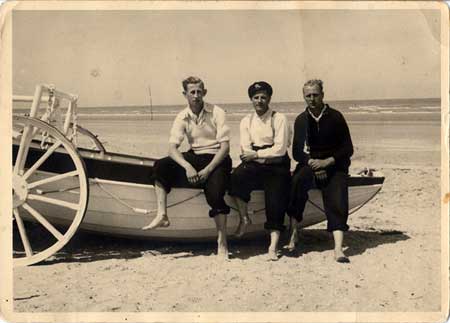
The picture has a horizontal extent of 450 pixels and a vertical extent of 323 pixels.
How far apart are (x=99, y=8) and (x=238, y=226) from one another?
1592 mm

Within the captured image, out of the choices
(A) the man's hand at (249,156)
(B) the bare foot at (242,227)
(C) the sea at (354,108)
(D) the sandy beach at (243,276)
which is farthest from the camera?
(C) the sea at (354,108)

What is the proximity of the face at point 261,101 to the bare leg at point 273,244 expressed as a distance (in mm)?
700

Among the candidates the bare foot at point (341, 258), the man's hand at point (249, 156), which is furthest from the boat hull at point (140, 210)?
the bare foot at point (341, 258)

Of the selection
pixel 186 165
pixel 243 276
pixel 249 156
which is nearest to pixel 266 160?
pixel 249 156

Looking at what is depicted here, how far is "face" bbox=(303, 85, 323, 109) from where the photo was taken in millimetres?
2857

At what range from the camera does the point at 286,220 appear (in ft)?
10.2

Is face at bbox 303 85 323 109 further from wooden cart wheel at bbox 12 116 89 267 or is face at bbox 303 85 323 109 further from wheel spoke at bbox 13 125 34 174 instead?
wheel spoke at bbox 13 125 34 174

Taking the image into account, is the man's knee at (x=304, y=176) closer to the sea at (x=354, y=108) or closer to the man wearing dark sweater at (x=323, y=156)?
the man wearing dark sweater at (x=323, y=156)

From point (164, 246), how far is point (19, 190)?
934mm

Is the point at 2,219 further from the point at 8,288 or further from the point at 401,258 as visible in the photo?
the point at 401,258

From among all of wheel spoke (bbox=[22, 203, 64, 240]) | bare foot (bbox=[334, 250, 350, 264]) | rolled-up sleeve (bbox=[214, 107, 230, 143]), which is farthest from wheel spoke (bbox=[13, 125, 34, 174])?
bare foot (bbox=[334, 250, 350, 264])

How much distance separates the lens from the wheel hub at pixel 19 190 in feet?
9.35

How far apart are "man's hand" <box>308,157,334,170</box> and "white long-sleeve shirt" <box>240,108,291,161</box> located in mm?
173

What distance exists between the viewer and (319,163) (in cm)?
286
